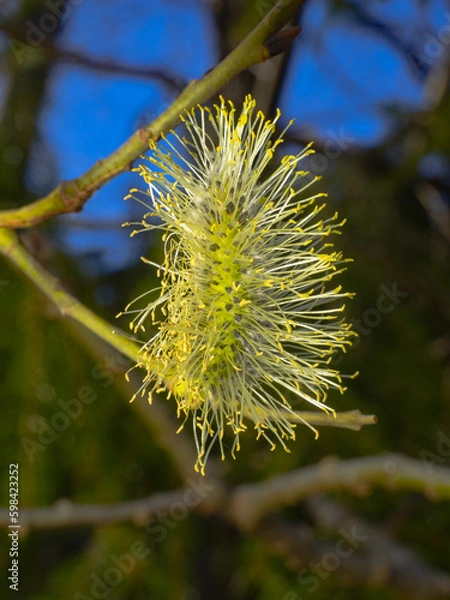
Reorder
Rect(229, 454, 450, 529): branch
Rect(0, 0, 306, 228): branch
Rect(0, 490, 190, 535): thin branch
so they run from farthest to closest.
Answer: Rect(0, 490, 190, 535): thin branch → Rect(229, 454, 450, 529): branch → Rect(0, 0, 306, 228): branch

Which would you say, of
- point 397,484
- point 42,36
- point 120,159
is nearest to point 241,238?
point 120,159

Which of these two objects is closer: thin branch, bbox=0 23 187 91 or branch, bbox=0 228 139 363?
branch, bbox=0 228 139 363

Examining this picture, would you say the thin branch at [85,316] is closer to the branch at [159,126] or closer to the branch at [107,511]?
the branch at [159,126]

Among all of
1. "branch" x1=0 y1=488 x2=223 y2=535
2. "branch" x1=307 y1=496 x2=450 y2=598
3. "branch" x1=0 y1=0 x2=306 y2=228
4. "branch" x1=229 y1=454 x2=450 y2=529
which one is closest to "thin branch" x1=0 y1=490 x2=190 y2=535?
"branch" x1=0 y1=488 x2=223 y2=535

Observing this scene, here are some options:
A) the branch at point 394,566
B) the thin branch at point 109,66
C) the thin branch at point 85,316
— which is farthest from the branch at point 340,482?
the thin branch at point 109,66

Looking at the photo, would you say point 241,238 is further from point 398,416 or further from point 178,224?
point 398,416

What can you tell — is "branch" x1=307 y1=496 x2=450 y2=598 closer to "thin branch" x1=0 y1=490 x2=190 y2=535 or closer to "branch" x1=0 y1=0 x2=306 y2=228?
"thin branch" x1=0 y1=490 x2=190 y2=535

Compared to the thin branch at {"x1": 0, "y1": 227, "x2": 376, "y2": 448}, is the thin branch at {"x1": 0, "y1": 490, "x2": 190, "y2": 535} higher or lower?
the thin branch at {"x1": 0, "y1": 227, "x2": 376, "y2": 448}
